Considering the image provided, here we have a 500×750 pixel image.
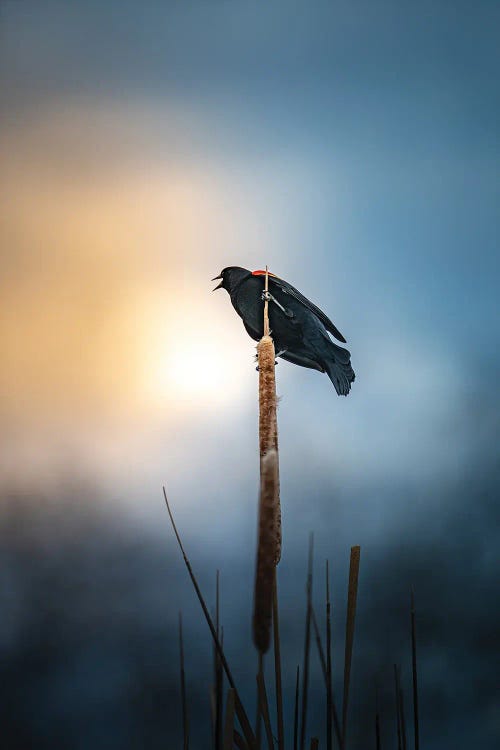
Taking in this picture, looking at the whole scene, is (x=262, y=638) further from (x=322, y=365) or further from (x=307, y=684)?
(x=322, y=365)

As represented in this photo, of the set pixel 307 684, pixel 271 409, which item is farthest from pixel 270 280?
pixel 307 684

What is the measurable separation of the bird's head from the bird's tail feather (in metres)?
1.07

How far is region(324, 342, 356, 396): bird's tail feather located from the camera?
5.83 metres

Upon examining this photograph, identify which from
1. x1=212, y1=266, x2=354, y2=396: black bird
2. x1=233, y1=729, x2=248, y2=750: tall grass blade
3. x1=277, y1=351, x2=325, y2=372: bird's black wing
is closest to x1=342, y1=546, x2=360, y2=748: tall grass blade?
x1=233, y1=729, x2=248, y2=750: tall grass blade

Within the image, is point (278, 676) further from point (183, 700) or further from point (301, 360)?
point (301, 360)

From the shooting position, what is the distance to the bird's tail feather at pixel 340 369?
5.83 m

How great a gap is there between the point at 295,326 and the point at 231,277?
0.84 metres

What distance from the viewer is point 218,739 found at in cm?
232

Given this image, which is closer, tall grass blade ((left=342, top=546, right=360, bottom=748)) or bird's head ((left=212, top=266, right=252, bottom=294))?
tall grass blade ((left=342, top=546, right=360, bottom=748))

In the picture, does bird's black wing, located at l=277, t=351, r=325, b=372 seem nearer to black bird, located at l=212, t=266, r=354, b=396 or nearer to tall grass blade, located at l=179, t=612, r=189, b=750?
black bird, located at l=212, t=266, r=354, b=396

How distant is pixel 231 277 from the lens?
6.22 metres

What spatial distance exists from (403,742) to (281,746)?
0.76m

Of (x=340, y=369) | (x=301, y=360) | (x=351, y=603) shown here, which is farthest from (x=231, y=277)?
(x=351, y=603)

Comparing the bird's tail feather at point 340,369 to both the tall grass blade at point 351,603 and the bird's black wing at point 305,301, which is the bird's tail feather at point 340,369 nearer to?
the bird's black wing at point 305,301
